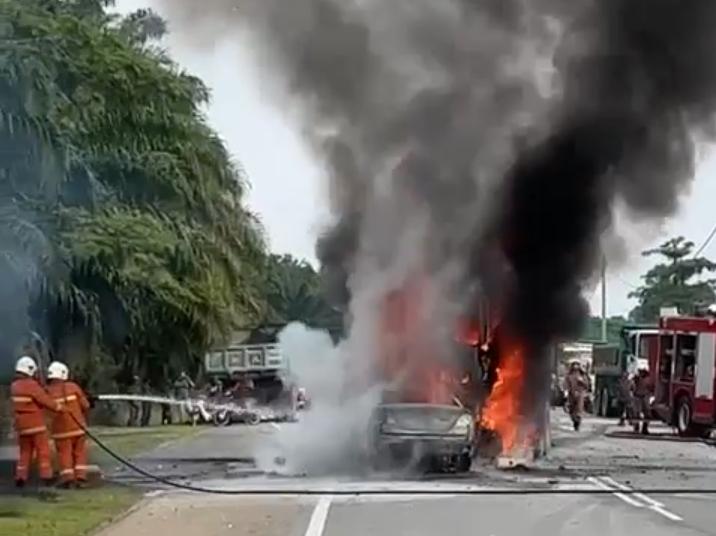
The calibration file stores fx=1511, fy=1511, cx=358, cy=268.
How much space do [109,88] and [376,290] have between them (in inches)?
304

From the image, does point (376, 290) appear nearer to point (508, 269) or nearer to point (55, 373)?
point (508, 269)

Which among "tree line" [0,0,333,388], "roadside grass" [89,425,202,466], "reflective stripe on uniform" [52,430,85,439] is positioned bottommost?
"roadside grass" [89,425,202,466]

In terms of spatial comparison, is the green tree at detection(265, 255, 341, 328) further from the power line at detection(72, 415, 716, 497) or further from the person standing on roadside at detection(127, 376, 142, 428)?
the power line at detection(72, 415, 716, 497)

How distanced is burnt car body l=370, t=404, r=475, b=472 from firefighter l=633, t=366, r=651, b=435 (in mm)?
14835

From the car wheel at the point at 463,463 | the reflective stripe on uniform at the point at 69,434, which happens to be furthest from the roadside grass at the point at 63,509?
the car wheel at the point at 463,463

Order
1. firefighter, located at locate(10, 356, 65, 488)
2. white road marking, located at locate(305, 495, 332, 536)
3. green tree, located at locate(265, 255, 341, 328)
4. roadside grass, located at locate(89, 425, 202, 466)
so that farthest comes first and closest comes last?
green tree, located at locate(265, 255, 341, 328), roadside grass, located at locate(89, 425, 202, 466), firefighter, located at locate(10, 356, 65, 488), white road marking, located at locate(305, 495, 332, 536)

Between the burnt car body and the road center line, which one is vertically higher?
the burnt car body

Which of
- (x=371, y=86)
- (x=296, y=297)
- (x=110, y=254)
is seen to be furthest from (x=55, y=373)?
(x=296, y=297)

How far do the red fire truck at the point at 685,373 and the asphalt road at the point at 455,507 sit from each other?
946 cm

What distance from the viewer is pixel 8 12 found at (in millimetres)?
21609

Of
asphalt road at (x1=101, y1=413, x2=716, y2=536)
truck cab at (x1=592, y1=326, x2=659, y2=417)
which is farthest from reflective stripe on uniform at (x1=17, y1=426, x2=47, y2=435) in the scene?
truck cab at (x1=592, y1=326, x2=659, y2=417)

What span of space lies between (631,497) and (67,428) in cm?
695

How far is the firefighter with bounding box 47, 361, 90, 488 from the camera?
1870 centimetres

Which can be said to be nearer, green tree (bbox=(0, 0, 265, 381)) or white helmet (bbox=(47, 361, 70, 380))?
white helmet (bbox=(47, 361, 70, 380))
